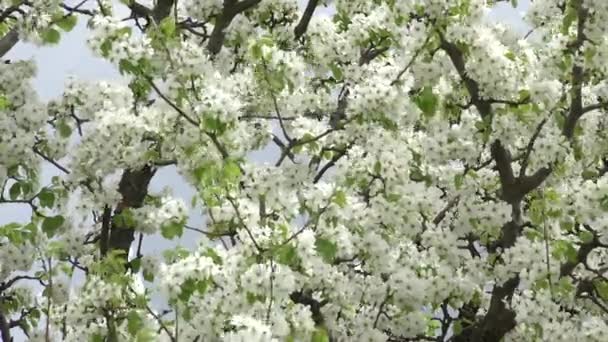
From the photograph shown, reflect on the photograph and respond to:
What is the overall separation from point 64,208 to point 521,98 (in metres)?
4.68

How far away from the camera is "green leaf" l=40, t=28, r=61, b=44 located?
8.09 metres

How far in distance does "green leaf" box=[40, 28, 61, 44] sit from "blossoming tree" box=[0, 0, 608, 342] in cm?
2

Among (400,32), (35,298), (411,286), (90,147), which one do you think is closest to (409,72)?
(400,32)

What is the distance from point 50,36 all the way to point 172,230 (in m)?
2.45

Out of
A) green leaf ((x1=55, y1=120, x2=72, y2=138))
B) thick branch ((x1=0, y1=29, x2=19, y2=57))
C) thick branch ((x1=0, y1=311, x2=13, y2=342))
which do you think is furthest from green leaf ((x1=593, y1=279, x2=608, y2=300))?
thick branch ((x1=0, y1=29, x2=19, y2=57))

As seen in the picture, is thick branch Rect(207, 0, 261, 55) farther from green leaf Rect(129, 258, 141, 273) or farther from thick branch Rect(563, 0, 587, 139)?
thick branch Rect(563, 0, 587, 139)

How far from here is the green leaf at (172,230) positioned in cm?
702

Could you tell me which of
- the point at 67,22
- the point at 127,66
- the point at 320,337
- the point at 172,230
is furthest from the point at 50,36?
the point at 320,337

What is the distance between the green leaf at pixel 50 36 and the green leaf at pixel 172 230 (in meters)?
2.34

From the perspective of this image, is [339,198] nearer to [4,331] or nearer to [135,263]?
[135,263]

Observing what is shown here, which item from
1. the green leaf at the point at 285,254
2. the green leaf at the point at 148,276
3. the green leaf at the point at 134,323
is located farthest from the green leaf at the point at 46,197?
the green leaf at the point at 285,254

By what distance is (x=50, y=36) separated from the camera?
8102 mm

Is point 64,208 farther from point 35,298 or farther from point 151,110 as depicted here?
point 35,298

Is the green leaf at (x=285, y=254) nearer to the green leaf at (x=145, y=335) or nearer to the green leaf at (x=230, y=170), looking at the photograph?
the green leaf at (x=230, y=170)
